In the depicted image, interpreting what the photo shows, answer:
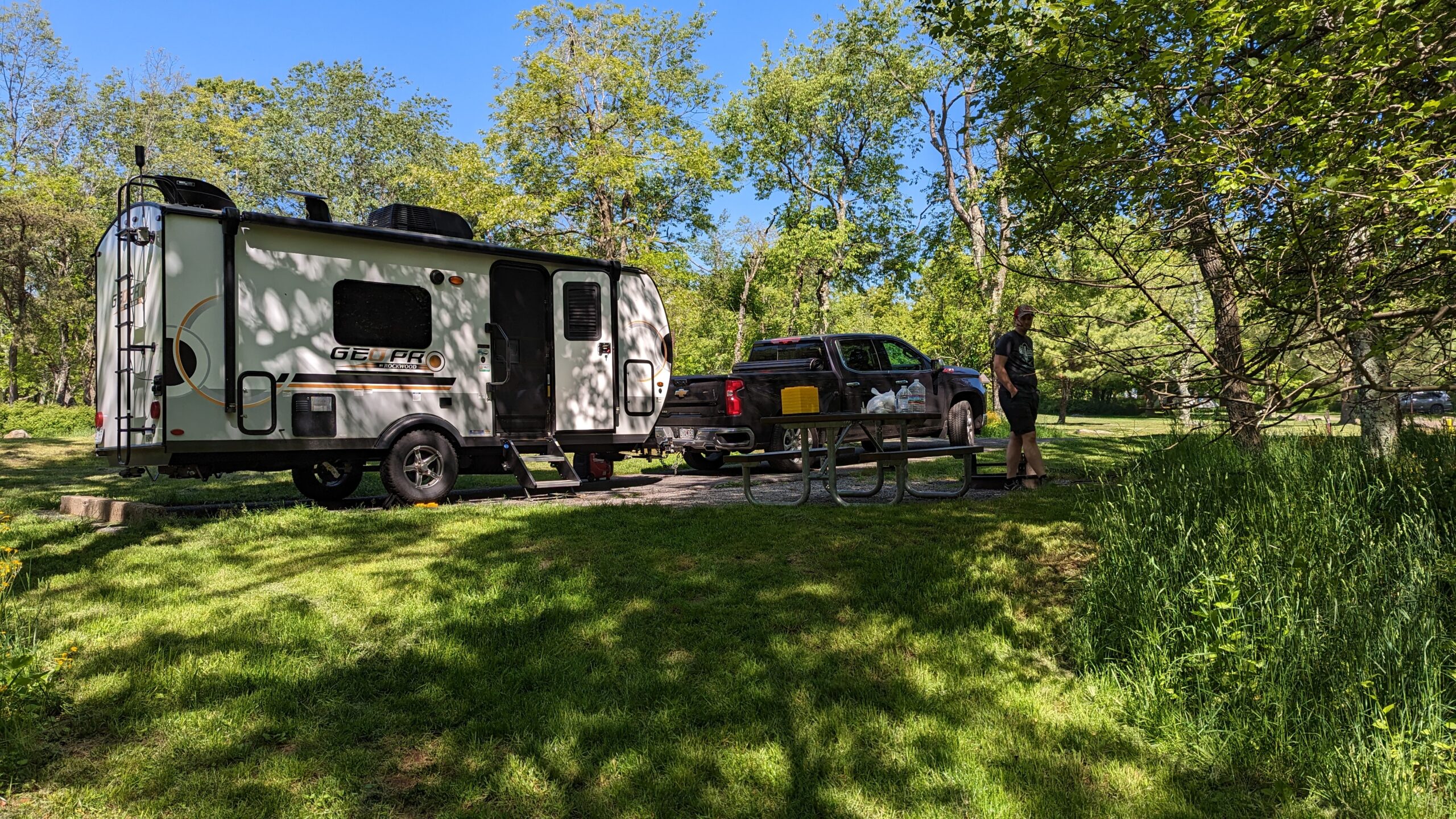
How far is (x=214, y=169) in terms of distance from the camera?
33406 mm

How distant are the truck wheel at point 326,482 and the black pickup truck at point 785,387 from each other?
383 centimetres

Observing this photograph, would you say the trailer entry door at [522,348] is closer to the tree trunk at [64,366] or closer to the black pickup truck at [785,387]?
the black pickup truck at [785,387]

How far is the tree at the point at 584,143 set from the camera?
23062 millimetres

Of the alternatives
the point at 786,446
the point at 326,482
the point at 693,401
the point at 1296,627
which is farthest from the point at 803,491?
the point at 326,482

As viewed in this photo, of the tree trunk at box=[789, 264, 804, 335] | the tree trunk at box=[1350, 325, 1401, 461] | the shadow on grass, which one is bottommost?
the shadow on grass

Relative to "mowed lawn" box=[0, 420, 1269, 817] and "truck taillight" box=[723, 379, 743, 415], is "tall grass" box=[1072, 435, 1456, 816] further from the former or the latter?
"truck taillight" box=[723, 379, 743, 415]

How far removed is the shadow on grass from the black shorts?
2280 millimetres

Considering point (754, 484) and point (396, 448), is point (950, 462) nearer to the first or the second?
point (754, 484)

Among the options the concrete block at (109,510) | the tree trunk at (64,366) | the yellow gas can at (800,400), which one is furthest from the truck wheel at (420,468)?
the tree trunk at (64,366)

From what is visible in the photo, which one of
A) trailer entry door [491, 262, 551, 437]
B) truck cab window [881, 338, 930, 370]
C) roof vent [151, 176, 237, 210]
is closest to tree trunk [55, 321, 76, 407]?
roof vent [151, 176, 237, 210]

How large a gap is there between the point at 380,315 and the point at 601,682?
6.15 meters

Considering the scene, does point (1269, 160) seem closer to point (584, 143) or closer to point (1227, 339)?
point (1227, 339)

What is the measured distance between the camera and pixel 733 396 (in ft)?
37.3

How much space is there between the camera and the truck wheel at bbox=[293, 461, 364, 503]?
938cm
